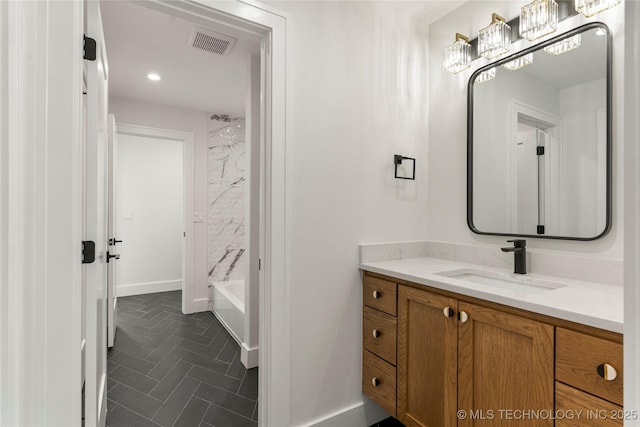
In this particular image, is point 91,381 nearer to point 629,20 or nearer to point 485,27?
point 629,20

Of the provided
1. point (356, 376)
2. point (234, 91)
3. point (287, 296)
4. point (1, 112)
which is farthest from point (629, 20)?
point (234, 91)

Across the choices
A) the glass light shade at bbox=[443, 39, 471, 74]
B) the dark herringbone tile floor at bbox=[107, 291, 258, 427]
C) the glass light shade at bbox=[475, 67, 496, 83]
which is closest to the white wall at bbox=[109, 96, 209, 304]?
the dark herringbone tile floor at bbox=[107, 291, 258, 427]

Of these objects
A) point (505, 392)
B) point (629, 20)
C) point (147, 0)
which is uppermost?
point (147, 0)

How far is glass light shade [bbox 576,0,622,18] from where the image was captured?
4.29 ft

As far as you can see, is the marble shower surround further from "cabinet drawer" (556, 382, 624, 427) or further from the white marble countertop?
"cabinet drawer" (556, 382, 624, 427)

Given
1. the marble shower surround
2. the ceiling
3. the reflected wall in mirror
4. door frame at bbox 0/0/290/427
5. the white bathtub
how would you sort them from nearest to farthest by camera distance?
door frame at bbox 0/0/290/427 < the reflected wall in mirror < the ceiling < the white bathtub < the marble shower surround

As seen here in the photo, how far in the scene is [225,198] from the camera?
4082 mm

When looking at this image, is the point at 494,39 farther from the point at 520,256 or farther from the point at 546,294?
the point at 546,294

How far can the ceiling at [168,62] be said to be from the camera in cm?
210

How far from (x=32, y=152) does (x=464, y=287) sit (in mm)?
1439

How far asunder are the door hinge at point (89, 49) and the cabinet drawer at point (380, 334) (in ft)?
5.60

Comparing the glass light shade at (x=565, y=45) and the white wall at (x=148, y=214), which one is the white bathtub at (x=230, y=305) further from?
the glass light shade at (x=565, y=45)

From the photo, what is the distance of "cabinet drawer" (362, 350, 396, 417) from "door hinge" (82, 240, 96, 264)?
144 cm

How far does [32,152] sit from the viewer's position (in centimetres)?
68
